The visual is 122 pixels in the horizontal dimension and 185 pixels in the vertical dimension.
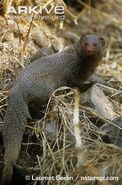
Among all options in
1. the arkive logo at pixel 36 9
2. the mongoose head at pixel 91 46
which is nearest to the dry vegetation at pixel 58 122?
the arkive logo at pixel 36 9

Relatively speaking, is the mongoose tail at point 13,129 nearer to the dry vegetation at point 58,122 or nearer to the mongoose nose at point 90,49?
the dry vegetation at point 58,122

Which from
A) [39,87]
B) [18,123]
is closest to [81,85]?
[39,87]

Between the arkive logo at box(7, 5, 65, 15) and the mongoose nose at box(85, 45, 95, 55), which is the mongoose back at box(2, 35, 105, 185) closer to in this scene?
the mongoose nose at box(85, 45, 95, 55)

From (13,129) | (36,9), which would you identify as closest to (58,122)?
(13,129)

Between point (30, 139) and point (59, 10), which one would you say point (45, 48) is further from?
point (30, 139)

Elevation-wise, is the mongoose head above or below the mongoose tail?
above

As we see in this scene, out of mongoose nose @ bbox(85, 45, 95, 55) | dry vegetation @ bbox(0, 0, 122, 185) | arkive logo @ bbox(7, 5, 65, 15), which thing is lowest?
dry vegetation @ bbox(0, 0, 122, 185)

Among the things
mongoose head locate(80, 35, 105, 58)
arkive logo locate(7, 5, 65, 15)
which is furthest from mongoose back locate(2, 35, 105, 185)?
arkive logo locate(7, 5, 65, 15)

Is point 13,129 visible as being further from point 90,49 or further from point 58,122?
point 90,49
